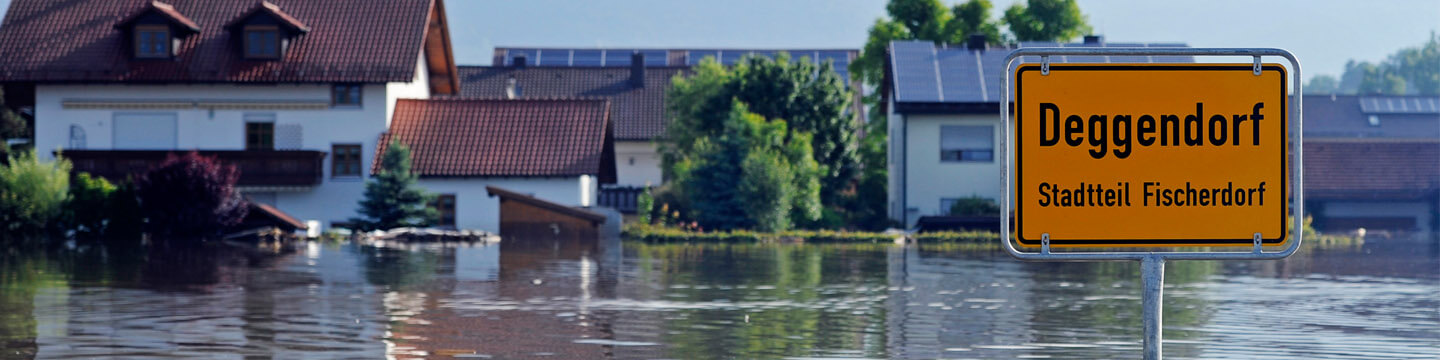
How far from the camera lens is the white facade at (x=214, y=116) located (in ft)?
172

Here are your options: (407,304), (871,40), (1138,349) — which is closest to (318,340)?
(407,304)

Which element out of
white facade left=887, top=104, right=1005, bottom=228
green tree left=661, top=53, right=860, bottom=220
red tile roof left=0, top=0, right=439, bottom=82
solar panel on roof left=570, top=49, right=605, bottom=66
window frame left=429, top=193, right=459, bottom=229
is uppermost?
solar panel on roof left=570, top=49, right=605, bottom=66

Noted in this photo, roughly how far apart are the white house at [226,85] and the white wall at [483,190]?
2.87 metres

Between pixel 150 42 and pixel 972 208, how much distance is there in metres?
25.3

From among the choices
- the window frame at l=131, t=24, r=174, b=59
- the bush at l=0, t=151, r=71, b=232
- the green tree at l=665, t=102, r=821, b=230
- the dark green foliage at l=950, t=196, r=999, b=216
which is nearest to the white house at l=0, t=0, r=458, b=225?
the window frame at l=131, t=24, r=174, b=59

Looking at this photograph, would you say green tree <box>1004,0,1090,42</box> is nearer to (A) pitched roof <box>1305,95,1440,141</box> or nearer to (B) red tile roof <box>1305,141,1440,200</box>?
(B) red tile roof <box>1305,141,1440,200</box>

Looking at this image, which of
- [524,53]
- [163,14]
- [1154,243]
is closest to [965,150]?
[163,14]

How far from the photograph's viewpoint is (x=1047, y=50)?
4.43 metres

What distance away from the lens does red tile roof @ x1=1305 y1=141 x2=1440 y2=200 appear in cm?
6234

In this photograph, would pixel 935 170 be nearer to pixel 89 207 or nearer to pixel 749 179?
pixel 749 179

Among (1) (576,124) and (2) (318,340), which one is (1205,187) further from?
(1) (576,124)

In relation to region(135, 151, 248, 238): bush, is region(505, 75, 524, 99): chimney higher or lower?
higher

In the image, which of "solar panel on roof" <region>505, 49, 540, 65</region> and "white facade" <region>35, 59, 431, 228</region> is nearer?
"white facade" <region>35, 59, 431, 228</region>

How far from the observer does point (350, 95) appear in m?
52.8
